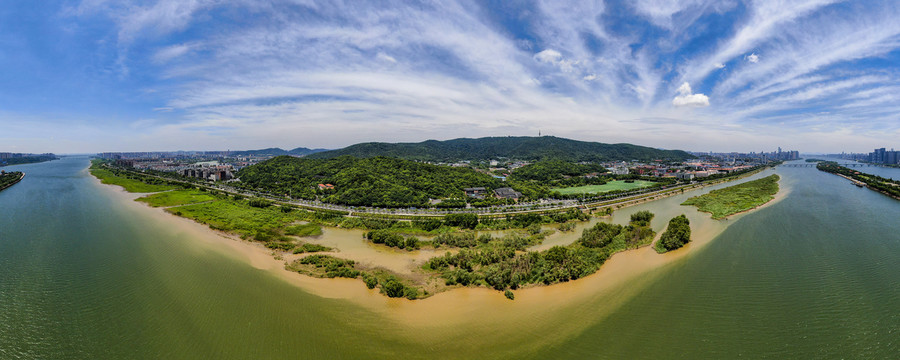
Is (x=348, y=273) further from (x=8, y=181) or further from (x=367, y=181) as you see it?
(x=8, y=181)

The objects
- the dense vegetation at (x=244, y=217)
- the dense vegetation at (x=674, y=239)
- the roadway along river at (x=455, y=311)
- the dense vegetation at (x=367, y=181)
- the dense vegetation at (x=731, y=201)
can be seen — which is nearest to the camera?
the roadway along river at (x=455, y=311)

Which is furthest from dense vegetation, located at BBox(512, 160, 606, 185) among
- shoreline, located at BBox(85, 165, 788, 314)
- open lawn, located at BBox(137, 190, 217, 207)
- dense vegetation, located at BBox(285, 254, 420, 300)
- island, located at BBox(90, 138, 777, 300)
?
open lawn, located at BBox(137, 190, 217, 207)

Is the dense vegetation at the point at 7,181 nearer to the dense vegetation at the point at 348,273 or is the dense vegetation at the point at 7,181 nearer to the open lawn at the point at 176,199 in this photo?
the open lawn at the point at 176,199

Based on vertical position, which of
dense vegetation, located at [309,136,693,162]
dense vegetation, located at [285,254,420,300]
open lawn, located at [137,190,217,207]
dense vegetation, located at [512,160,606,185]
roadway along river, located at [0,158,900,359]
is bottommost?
roadway along river, located at [0,158,900,359]

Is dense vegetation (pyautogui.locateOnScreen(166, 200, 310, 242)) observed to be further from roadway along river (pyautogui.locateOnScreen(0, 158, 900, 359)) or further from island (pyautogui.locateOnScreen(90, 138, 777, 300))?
roadway along river (pyautogui.locateOnScreen(0, 158, 900, 359))

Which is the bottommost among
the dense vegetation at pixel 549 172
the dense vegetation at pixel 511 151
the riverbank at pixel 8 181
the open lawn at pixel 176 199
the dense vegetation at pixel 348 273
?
the dense vegetation at pixel 348 273

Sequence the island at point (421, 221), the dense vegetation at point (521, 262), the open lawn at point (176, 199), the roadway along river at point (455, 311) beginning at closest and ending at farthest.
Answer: the roadway along river at point (455, 311), the dense vegetation at point (521, 262), the island at point (421, 221), the open lawn at point (176, 199)

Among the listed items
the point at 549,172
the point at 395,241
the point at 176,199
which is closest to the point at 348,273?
the point at 395,241

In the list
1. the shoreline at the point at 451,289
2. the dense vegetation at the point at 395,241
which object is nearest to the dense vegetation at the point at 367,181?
the dense vegetation at the point at 395,241
